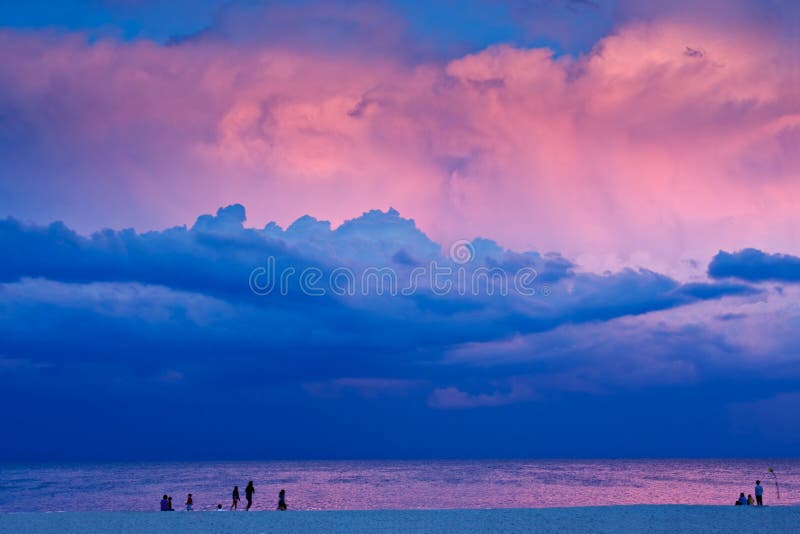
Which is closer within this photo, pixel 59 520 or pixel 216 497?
pixel 59 520

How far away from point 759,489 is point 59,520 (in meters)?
33.5

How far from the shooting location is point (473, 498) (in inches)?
2950

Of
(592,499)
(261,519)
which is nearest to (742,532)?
(261,519)

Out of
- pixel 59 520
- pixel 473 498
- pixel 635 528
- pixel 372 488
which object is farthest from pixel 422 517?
pixel 372 488

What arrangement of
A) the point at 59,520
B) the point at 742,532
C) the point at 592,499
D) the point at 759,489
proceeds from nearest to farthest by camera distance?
the point at 742,532 → the point at 59,520 → the point at 759,489 → the point at 592,499

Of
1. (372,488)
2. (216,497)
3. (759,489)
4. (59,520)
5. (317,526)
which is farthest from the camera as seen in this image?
(372,488)

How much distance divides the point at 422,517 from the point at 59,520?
15798mm

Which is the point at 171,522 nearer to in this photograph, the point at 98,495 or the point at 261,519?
the point at 261,519

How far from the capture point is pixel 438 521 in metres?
34.2

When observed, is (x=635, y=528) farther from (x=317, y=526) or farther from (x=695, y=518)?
(x=317, y=526)

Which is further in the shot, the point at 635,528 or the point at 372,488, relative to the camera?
the point at 372,488

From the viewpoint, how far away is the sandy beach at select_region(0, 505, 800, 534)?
105ft

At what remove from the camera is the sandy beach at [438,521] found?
32.0 metres

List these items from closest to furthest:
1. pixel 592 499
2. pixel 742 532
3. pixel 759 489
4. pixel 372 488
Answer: pixel 742 532, pixel 759 489, pixel 592 499, pixel 372 488
